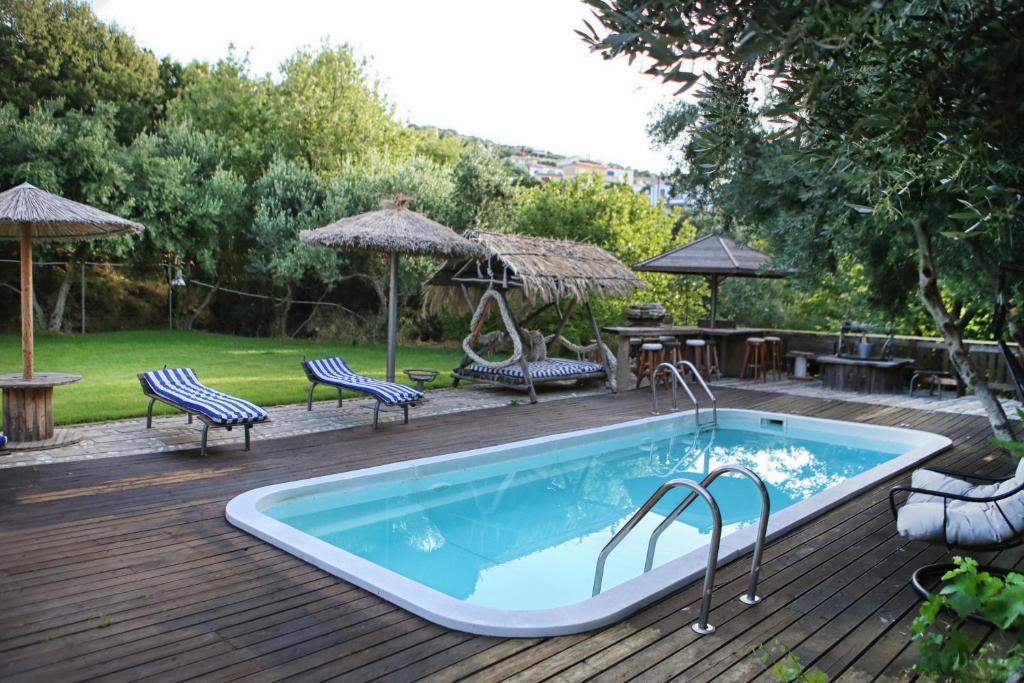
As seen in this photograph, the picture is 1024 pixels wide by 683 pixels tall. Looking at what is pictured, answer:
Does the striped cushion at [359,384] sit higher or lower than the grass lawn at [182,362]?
higher

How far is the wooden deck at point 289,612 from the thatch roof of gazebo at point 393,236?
477cm

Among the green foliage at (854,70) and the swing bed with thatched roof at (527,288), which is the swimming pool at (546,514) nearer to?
the green foliage at (854,70)

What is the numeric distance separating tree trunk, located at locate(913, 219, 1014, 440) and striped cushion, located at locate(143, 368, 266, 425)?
6647 millimetres

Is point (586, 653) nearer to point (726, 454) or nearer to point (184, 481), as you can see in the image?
point (184, 481)

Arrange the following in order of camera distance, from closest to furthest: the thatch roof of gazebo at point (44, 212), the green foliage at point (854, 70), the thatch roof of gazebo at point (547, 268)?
the green foliage at point (854, 70)
the thatch roof of gazebo at point (44, 212)
the thatch roof of gazebo at point (547, 268)

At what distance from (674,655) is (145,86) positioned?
23608mm

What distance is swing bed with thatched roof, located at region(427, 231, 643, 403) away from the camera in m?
10.5

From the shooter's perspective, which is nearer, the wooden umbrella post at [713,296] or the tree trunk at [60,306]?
the wooden umbrella post at [713,296]

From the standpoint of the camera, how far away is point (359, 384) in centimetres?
855

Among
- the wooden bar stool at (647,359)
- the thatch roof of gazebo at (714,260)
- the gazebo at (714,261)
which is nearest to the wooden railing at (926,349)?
the gazebo at (714,261)

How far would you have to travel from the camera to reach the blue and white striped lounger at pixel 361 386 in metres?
8.15

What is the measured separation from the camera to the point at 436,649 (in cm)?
320

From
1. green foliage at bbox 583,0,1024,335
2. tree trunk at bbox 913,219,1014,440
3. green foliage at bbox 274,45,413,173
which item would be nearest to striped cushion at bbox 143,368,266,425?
green foliage at bbox 583,0,1024,335

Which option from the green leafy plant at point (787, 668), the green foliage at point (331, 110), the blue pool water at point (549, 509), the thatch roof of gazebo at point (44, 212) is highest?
the green foliage at point (331, 110)
